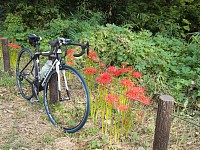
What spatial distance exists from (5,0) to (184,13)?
19.4ft

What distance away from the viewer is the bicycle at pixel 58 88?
2.81 meters

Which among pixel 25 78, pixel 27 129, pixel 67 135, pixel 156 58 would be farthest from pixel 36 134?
pixel 156 58

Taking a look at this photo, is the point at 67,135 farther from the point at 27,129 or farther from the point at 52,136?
the point at 27,129

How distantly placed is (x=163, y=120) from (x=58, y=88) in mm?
1297

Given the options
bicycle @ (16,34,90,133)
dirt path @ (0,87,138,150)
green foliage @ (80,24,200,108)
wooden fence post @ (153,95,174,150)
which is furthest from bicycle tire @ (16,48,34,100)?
wooden fence post @ (153,95,174,150)

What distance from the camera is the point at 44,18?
7281 millimetres

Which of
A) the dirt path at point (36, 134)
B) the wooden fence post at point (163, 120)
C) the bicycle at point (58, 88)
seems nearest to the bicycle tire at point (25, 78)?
the bicycle at point (58, 88)

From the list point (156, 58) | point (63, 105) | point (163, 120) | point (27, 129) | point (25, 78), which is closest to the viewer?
Result: point (163, 120)

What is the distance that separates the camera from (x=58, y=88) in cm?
284

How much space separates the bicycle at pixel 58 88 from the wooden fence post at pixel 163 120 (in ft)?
2.63

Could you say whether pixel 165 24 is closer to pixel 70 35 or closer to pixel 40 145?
pixel 70 35

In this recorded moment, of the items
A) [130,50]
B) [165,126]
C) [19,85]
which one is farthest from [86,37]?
[165,126]

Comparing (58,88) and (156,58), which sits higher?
(156,58)

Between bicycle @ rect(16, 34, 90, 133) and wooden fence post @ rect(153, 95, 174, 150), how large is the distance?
80cm
